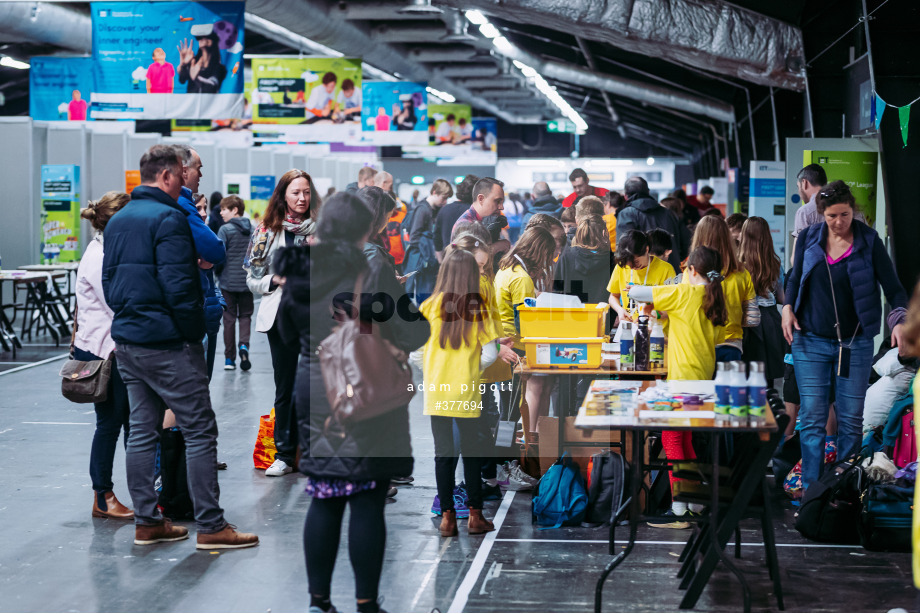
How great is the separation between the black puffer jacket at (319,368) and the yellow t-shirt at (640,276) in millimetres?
3211

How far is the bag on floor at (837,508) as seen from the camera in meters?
5.16

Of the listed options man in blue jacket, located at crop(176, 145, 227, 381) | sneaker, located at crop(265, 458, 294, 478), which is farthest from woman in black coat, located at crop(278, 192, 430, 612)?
sneaker, located at crop(265, 458, 294, 478)

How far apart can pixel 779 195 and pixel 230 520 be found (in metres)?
7.71

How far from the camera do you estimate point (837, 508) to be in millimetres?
5168

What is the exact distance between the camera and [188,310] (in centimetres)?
484

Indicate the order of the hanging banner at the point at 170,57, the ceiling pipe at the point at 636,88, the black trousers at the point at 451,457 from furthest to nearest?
1. the ceiling pipe at the point at 636,88
2. the hanging banner at the point at 170,57
3. the black trousers at the point at 451,457

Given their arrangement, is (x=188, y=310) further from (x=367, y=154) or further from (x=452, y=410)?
(x=367, y=154)

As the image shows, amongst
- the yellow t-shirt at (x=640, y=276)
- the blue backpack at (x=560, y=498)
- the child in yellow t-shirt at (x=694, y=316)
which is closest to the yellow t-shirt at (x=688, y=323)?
the child in yellow t-shirt at (x=694, y=316)

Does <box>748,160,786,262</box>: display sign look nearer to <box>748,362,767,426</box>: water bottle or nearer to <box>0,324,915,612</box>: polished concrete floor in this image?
<box>0,324,915,612</box>: polished concrete floor

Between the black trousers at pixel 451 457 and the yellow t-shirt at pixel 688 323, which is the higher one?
the yellow t-shirt at pixel 688 323

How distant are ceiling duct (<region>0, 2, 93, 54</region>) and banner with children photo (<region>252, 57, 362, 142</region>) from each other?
235 cm

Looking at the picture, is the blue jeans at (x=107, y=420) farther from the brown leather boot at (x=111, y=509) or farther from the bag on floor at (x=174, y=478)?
the bag on floor at (x=174, y=478)

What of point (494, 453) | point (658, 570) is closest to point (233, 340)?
point (494, 453)

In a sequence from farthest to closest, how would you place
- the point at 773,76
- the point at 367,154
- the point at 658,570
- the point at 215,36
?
the point at 367,154 < the point at 215,36 < the point at 773,76 < the point at 658,570
